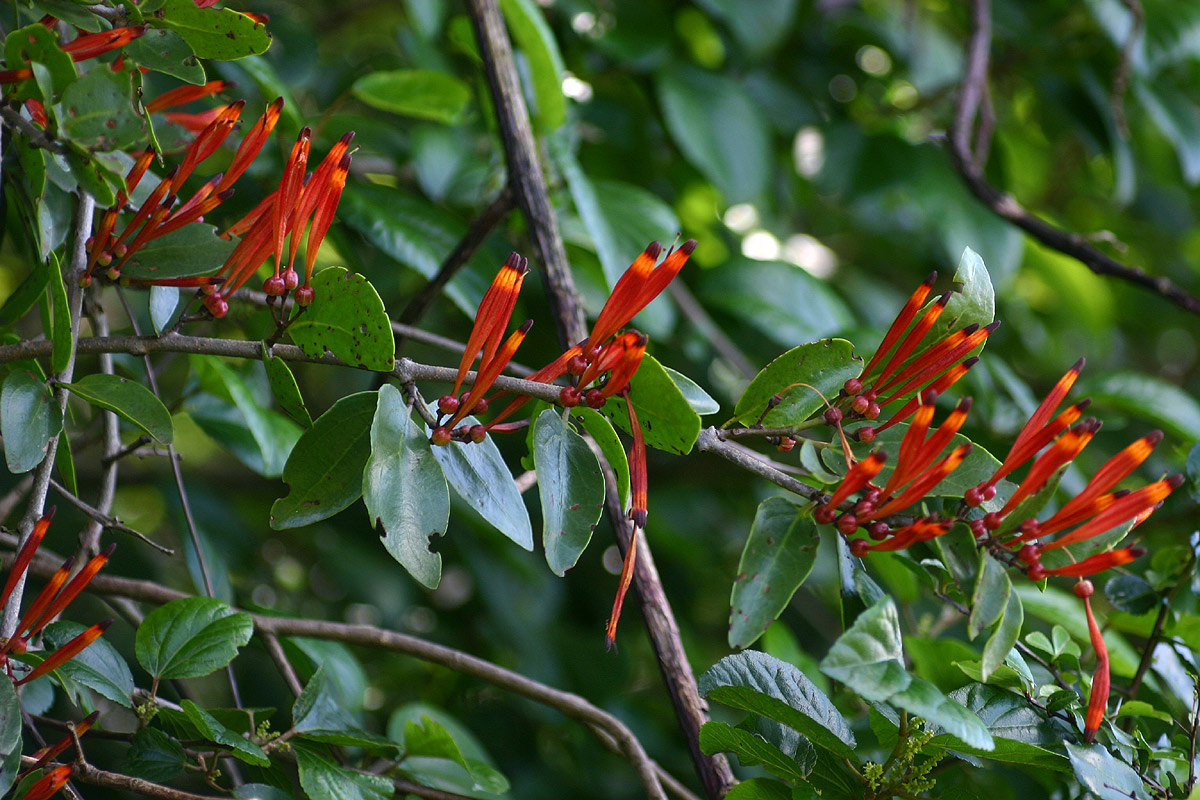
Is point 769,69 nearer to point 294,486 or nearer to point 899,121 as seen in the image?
point 899,121

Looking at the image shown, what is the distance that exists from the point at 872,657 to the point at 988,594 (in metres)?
0.08

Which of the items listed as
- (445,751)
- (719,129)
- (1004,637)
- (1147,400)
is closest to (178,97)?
(445,751)

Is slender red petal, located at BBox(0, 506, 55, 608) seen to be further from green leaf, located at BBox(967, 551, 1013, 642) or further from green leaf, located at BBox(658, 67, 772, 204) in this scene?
green leaf, located at BBox(658, 67, 772, 204)

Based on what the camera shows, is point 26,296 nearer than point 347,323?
No

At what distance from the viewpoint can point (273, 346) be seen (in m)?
0.54

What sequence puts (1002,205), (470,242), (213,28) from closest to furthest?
(213,28) → (470,242) → (1002,205)

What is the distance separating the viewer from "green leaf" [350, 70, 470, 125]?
1080 mm

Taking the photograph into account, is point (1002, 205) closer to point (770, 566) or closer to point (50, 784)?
point (770, 566)

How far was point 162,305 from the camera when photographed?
63cm

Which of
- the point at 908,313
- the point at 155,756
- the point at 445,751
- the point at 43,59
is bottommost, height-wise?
the point at 445,751

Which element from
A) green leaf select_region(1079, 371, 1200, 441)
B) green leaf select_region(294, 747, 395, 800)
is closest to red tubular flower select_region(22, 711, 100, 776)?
green leaf select_region(294, 747, 395, 800)

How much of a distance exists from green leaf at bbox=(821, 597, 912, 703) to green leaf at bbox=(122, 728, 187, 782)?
443 mm

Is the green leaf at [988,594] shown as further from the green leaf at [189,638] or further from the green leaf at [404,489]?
the green leaf at [189,638]

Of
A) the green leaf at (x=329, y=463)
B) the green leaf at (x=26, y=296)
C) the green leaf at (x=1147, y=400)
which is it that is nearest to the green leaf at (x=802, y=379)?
the green leaf at (x=329, y=463)
